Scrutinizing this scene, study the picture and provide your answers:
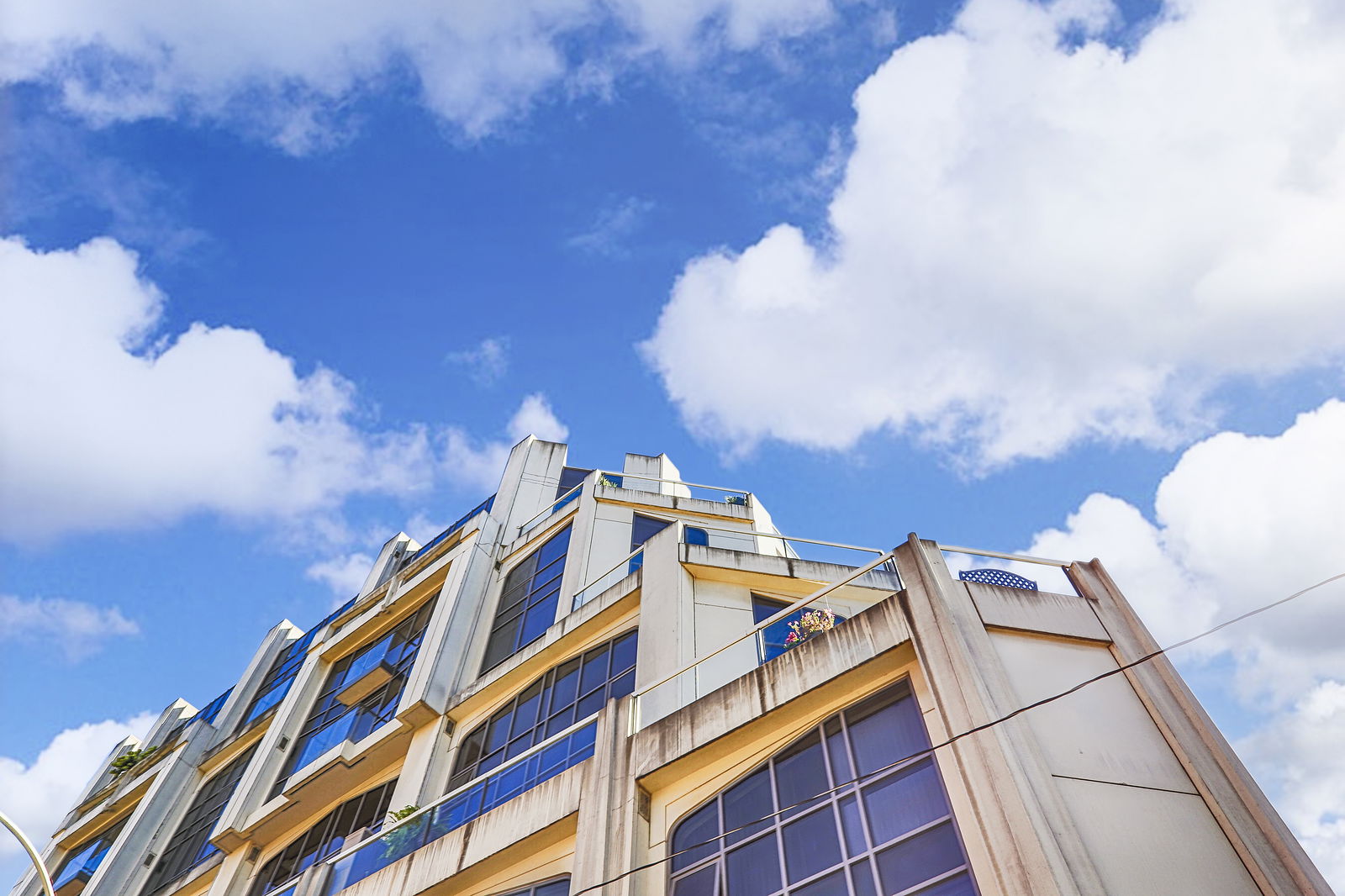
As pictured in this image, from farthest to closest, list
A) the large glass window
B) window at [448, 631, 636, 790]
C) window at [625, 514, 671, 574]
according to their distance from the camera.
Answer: window at [625, 514, 671, 574]
window at [448, 631, 636, 790]
the large glass window

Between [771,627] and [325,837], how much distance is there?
11.3 m

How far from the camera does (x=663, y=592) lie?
47.3 feet

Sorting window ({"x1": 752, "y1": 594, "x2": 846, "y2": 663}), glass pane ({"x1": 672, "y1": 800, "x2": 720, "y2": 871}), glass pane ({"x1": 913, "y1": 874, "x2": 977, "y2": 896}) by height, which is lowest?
glass pane ({"x1": 913, "y1": 874, "x2": 977, "y2": 896})

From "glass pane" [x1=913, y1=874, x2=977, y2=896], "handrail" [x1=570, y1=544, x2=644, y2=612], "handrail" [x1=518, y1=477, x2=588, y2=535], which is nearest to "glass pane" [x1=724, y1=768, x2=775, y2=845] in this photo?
"glass pane" [x1=913, y1=874, x2=977, y2=896]

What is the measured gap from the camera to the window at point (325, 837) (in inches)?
685

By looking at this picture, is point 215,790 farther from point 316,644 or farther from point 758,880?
point 758,880

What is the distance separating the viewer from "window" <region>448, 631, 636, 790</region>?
14797mm

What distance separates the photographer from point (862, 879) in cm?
774

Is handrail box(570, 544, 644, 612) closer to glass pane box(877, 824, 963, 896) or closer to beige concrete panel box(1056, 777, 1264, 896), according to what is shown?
glass pane box(877, 824, 963, 896)

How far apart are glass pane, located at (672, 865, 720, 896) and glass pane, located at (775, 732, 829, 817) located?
3.44ft

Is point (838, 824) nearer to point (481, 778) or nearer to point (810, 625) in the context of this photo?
point (810, 625)

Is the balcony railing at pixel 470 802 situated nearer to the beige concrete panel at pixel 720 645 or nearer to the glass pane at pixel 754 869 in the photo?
the beige concrete panel at pixel 720 645

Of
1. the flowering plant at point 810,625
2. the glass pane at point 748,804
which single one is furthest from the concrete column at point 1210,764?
the glass pane at point 748,804

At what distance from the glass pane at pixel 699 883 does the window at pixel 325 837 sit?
397 inches
